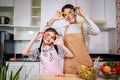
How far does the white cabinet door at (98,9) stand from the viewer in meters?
3.11

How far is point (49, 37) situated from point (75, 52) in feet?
1.10

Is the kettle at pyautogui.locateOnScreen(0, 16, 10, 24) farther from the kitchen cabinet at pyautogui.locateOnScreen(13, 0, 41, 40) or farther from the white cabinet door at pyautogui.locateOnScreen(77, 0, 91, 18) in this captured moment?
the white cabinet door at pyautogui.locateOnScreen(77, 0, 91, 18)

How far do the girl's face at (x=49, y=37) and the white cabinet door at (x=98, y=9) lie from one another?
1.47m

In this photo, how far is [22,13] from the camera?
123 inches

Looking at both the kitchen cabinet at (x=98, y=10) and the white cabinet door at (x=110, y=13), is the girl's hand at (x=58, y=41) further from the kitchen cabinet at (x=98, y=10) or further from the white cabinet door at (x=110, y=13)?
the white cabinet door at (x=110, y=13)

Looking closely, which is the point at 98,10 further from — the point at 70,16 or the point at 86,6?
the point at 70,16

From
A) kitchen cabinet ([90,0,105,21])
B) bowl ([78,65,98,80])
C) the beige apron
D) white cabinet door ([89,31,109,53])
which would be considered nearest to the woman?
the beige apron

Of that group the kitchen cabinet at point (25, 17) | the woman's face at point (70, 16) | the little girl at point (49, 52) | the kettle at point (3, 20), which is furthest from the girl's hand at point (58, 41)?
the kettle at point (3, 20)

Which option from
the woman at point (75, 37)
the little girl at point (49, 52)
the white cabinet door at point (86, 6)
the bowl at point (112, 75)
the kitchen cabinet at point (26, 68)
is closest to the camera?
the bowl at point (112, 75)

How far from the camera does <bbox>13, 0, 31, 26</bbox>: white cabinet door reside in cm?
310

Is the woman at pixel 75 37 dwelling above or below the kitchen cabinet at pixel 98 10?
below

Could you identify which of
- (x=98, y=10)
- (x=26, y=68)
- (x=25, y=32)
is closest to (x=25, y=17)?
(x=25, y=32)

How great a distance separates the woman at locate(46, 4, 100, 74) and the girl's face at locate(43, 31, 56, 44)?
12 cm

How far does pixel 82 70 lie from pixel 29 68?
5.41 feet
